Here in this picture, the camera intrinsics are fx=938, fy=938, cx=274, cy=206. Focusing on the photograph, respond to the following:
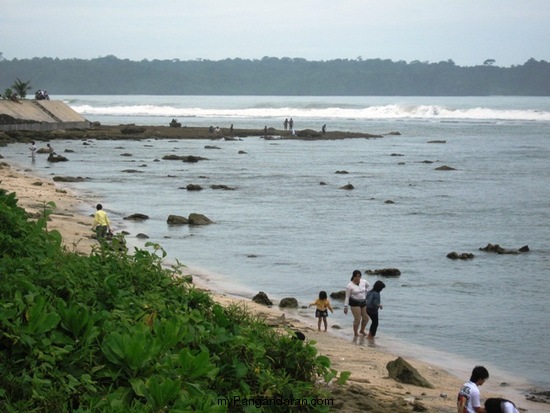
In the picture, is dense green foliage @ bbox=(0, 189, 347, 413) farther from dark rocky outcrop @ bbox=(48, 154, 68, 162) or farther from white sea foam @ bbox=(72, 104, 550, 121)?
white sea foam @ bbox=(72, 104, 550, 121)

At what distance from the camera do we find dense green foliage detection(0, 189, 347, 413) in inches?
251

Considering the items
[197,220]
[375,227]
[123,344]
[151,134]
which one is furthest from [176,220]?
[151,134]

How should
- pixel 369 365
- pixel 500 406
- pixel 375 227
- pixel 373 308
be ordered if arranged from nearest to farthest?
pixel 500 406
pixel 369 365
pixel 373 308
pixel 375 227

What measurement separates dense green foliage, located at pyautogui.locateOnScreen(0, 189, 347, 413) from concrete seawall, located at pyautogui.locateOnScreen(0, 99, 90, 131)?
5847 cm

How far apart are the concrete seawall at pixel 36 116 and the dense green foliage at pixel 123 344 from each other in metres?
58.5

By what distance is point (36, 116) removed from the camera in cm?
6838

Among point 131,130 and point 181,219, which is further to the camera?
point 131,130

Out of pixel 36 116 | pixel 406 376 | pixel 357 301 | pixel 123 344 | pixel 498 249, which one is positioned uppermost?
pixel 123 344

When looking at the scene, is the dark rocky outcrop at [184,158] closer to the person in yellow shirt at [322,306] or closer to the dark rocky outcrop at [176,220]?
the dark rocky outcrop at [176,220]

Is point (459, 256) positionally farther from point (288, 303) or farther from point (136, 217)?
point (136, 217)

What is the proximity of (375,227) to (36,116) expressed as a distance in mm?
43785

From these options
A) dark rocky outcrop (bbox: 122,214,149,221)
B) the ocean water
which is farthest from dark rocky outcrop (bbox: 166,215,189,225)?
dark rocky outcrop (bbox: 122,214,149,221)

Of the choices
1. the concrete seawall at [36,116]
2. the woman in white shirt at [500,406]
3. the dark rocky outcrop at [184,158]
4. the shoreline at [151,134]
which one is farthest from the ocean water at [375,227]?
the concrete seawall at [36,116]

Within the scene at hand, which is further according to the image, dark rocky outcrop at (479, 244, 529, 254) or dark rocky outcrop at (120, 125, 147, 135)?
dark rocky outcrop at (120, 125, 147, 135)
